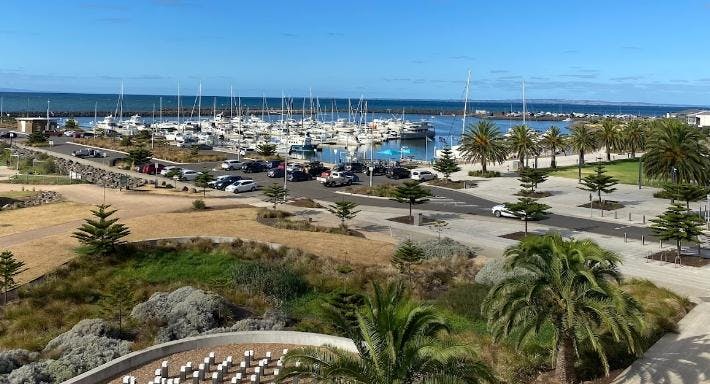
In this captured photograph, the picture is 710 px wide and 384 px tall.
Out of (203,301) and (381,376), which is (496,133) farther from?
(381,376)

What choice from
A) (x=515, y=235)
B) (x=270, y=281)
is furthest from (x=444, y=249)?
(x=270, y=281)

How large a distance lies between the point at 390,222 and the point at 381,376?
104 feet

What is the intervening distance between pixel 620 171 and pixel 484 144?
54.4 feet

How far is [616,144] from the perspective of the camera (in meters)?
78.9

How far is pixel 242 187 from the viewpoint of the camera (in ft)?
184

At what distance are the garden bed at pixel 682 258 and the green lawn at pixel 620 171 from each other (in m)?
25.3

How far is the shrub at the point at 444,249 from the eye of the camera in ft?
110

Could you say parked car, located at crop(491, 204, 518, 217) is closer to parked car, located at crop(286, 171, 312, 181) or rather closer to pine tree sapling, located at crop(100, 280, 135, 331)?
parked car, located at crop(286, 171, 312, 181)

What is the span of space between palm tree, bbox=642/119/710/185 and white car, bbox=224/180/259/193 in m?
33.8

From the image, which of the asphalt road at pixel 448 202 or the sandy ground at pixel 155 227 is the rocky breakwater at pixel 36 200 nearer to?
the sandy ground at pixel 155 227

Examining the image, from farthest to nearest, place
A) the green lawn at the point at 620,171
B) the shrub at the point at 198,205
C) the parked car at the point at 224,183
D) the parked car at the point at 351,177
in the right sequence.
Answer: the parked car at the point at 351,177 < the green lawn at the point at 620,171 < the parked car at the point at 224,183 < the shrub at the point at 198,205

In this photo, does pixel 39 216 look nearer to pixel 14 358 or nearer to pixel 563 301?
pixel 14 358

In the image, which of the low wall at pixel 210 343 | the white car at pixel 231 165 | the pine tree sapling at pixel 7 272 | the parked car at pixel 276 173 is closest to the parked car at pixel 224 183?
the parked car at pixel 276 173

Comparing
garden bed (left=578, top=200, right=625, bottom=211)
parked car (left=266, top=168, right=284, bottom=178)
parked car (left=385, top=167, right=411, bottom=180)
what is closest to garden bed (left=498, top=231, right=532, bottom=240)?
garden bed (left=578, top=200, right=625, bottom=211)
